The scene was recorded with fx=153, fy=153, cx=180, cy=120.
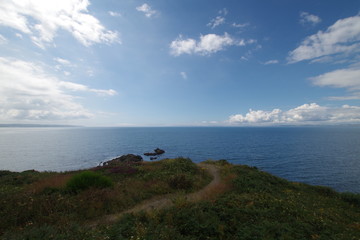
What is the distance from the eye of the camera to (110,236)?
6445mm

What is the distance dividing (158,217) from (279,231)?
5.92 metres

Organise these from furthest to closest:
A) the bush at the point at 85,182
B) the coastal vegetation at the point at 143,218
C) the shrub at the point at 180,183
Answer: the shrub at the point at 180,183, the bush at the point at 85,182, the coastal vegetation at the point at 143,218

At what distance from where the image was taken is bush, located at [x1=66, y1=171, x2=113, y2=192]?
40.6ft

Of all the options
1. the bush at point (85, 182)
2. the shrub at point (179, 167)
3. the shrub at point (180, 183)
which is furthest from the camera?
the shrub at point (179, 167)

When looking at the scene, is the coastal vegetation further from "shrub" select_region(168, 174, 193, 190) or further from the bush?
"shrub" select_region(168, 174, 193, 190)

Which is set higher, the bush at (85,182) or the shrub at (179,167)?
the bush at (85,182)

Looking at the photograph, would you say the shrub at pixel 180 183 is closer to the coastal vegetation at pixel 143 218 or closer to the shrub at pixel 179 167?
the coastal vegetation at pixel 143 218

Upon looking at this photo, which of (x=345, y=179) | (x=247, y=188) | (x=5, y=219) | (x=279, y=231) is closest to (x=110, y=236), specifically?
(x=5, y=219)

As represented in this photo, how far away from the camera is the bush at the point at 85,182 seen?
12.4 m

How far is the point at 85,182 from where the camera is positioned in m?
12.9

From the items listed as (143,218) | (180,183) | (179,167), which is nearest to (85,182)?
(143,218)

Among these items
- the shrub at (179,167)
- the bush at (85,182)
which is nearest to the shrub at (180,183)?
the shrub at (179,167)

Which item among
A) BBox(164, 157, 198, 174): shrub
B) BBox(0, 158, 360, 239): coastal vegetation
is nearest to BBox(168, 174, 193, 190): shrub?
BBox(0, 158, 360, 239): coastal vegetation

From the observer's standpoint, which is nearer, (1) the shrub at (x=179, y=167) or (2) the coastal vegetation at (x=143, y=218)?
(2) the coastal vegetation at (x=143, y=218)
